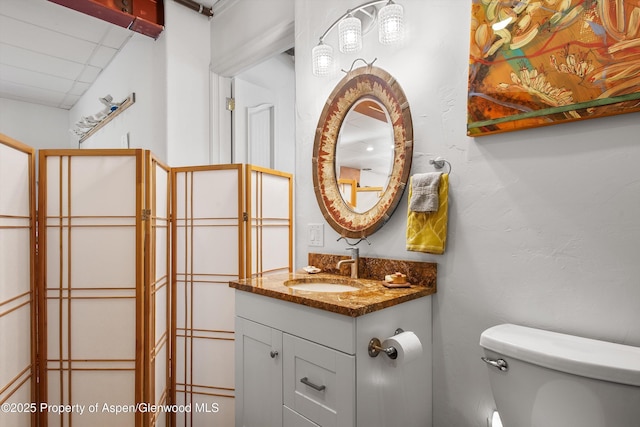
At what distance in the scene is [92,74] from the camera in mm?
3693

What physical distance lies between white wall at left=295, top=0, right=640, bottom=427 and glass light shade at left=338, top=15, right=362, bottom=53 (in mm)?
82

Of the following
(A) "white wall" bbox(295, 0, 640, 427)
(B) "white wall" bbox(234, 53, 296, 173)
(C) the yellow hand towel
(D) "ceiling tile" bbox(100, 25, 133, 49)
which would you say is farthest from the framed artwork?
(D) "ceiling tile" bbox(100, 25, 133, 49)

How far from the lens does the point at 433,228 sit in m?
1.38

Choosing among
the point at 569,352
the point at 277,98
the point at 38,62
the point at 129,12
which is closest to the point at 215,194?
the point at 277,98

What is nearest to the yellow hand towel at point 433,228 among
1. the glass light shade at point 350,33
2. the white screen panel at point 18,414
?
the glass light shade at point 350,33

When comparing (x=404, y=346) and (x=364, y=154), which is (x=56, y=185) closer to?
(x=364, y=154)

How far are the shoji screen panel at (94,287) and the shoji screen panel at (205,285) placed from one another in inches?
13.5

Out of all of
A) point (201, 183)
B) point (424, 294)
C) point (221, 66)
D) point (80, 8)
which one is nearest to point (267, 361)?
point (424, 294)

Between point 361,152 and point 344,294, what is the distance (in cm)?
71

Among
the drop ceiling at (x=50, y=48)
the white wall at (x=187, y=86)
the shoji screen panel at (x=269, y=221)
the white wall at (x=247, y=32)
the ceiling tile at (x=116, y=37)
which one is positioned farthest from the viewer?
the ceiling tile at (x=116, y=37)

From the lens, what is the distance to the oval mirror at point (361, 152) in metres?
1.54

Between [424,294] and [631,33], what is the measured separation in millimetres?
1005

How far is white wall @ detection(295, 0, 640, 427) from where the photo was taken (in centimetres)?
103

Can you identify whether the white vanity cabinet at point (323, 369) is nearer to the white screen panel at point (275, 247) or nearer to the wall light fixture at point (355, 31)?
the white screen panel at point (275, 247)
